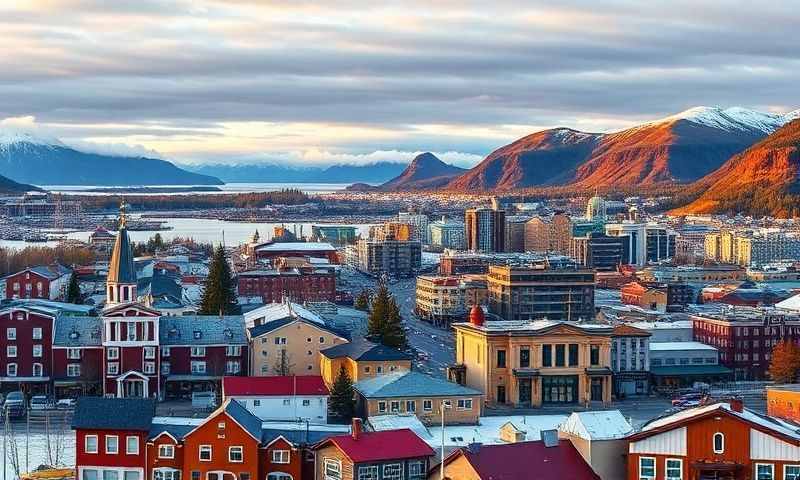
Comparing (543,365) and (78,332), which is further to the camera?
(78,332)

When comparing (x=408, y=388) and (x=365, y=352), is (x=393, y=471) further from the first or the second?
(x=365, y=352)

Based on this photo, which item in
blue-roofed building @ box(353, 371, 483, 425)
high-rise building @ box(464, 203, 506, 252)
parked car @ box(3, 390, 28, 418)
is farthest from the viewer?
high-rise building @ box(464, 203, 506, 252)

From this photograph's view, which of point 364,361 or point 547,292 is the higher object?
point 364,361

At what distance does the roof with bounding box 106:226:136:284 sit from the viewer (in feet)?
137

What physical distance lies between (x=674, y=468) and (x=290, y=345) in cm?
2099

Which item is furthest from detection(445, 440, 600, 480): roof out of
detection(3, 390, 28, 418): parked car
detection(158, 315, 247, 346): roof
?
detection(158, 315, 247, 346): roof

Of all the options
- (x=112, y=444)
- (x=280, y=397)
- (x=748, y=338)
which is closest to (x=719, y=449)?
(x=112, y=444)

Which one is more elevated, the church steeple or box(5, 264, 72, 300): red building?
the church steeple

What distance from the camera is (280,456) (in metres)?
26.5

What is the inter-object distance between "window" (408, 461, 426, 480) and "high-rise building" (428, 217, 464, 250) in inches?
4412

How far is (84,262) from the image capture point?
9050 centimetres

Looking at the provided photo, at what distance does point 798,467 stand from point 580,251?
82911 millimetres

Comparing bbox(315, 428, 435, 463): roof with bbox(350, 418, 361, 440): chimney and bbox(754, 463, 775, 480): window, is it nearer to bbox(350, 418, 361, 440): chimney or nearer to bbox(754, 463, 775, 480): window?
bbox(350, 418, 361, 440): chimney

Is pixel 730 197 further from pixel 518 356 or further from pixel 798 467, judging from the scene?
pixel 798 467
